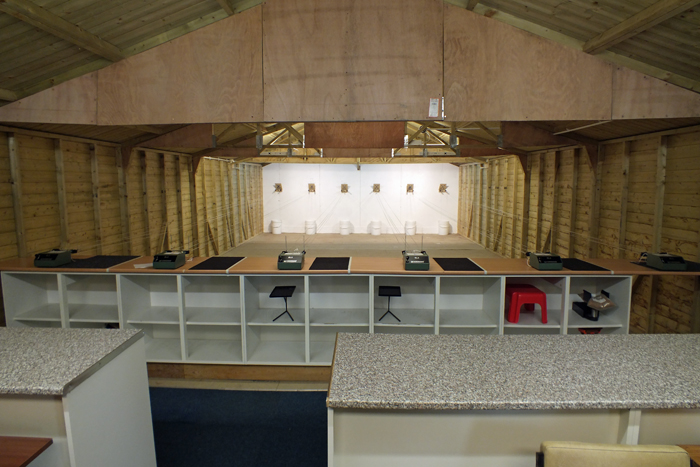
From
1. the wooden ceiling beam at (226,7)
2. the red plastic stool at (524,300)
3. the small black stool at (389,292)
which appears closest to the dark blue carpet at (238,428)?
the small black stool at (389,292)

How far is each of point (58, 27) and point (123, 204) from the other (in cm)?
330

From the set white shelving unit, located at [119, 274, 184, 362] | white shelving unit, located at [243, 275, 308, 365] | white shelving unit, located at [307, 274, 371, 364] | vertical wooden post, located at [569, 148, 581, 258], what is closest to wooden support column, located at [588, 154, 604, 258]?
vertical wooden post, located at [569, 148, 581, 258]

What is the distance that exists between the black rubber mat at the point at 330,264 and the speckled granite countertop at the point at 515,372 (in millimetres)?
1397

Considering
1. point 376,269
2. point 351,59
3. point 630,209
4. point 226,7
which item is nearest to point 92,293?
point 376,269

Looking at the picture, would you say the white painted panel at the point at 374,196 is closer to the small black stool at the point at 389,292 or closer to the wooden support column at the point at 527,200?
the wooden support column at the point at 527,200

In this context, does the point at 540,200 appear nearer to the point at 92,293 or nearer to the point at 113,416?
the point at 92,293

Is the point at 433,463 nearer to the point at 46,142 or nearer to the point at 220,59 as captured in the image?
the point at 220,59

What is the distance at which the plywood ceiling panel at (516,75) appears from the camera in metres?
2.74

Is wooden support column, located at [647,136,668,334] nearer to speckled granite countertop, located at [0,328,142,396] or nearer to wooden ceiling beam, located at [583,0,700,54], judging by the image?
wooden ceiling beam, located at [583,0,700,54]

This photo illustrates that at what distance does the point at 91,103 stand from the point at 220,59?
1.06 m

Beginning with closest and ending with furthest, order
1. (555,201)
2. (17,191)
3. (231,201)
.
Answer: (17,191), (555,201), (231,201)

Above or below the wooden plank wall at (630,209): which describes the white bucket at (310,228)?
below

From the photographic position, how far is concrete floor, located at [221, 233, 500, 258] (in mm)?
8414

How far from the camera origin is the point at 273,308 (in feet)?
11.2
